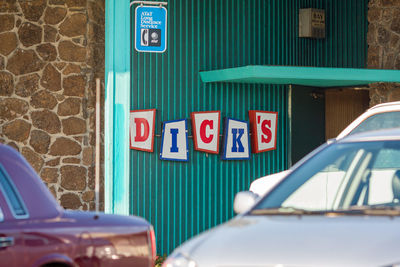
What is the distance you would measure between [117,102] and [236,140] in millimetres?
4803

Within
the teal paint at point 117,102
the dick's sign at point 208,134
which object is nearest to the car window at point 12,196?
the teal paint at point 117,102

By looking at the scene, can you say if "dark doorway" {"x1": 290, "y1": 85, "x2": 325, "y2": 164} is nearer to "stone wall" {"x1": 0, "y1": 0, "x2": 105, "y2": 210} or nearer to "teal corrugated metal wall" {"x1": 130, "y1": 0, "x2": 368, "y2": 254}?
"teal corrugated metal wall" {"x1": 130, "y1": 0, "x2": 368, "y2": 254}

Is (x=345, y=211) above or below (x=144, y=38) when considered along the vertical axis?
below

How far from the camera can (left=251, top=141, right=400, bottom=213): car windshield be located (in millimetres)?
5289

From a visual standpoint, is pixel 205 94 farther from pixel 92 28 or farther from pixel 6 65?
pixel 6 65

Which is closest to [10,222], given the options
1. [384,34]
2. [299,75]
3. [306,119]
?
[299,75]

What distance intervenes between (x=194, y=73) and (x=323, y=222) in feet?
29.0

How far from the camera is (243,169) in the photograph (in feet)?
45.0

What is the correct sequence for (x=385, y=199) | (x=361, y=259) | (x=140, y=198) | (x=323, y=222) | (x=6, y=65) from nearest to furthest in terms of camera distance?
(x=361, y=259) → (x=323, y=222) → (x=385, y=199) → (x=140, y=198) → (x=6, y=65)

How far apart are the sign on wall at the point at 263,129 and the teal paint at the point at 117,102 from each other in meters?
4.94

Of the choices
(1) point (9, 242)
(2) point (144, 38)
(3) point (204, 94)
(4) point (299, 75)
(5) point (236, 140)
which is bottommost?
(1) point (9, 242)

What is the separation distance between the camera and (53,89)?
13.9 metres

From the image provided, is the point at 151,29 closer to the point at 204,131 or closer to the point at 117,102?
the point at 117,102

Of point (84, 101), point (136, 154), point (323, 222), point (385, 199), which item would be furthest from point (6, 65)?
point (323, 222)
